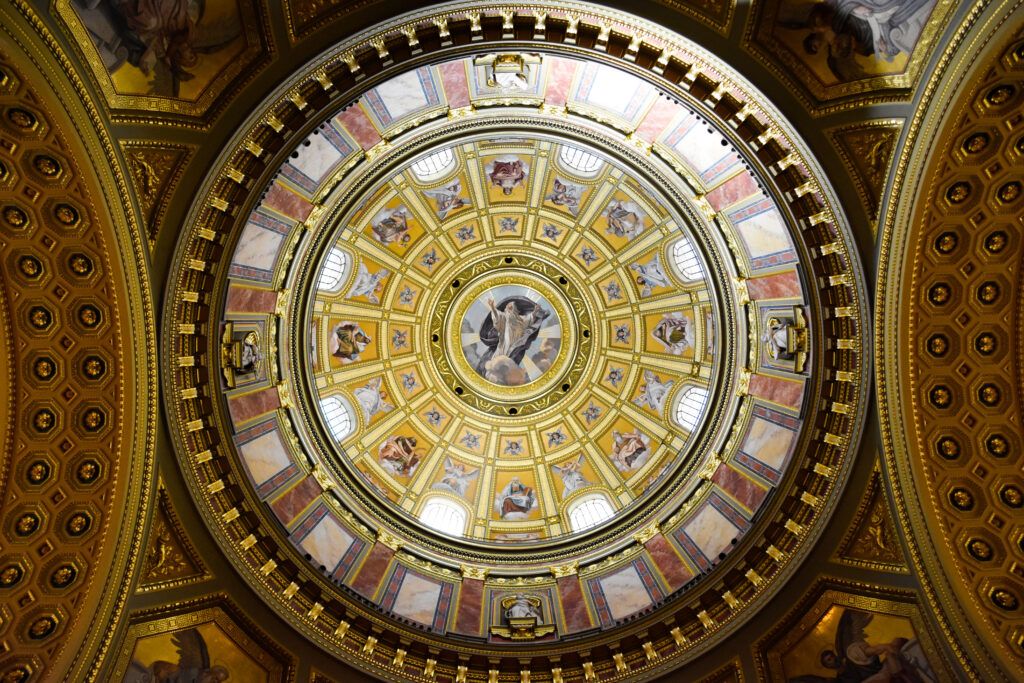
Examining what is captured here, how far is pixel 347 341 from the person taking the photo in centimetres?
2478

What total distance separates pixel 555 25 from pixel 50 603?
16.5 metres

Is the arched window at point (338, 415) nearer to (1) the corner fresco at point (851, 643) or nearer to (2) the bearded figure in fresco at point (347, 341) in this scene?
(2) the bearded figure in fresco at point (347, 341)

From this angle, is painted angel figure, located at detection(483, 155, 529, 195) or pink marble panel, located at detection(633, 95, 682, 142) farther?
painted angel figure, located at detection(483, 155, 529, 195)

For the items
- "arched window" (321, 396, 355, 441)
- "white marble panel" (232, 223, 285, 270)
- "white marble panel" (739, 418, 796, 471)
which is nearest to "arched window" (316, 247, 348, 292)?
"arched window" (321, 396, 355, 441)

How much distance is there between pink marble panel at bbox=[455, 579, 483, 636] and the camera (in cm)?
1931

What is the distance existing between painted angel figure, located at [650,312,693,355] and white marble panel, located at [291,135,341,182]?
13.6m

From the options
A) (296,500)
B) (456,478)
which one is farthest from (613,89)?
(456,478)

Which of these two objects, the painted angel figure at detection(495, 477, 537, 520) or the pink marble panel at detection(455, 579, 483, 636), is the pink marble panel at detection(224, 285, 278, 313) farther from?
A: the painted angel figure at detection(495, 477, 537, 520)

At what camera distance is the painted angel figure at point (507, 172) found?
942 inches

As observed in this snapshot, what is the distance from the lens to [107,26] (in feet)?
38.9

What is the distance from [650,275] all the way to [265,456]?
15250mm

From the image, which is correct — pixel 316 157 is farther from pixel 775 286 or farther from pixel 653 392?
pixel 653 392

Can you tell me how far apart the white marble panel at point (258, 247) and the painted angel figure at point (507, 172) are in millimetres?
9270

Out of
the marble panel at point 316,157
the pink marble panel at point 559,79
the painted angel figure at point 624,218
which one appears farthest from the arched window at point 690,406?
the marble panel at point 316,157
